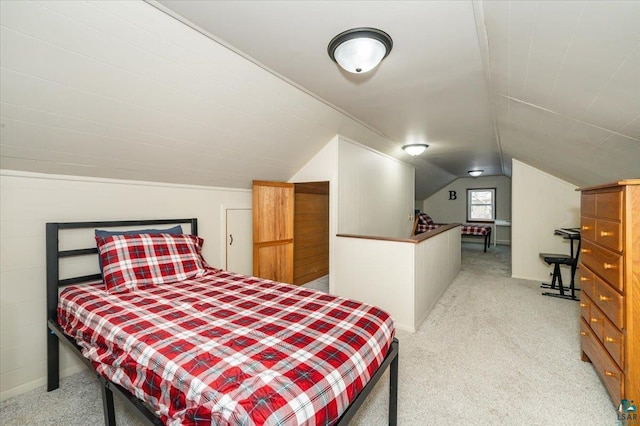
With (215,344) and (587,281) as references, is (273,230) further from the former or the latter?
(587,281)

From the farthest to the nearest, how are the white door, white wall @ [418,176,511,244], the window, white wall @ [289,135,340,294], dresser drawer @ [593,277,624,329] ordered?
1. the window
2. white wall @ [418,176,511,244]
3. white wall @ [289,135,340,294]
4. the white door
5. dresser drawer @ [593,277,624,329]

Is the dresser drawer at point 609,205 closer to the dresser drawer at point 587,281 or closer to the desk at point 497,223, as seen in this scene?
the dresser drawer at point 587,281

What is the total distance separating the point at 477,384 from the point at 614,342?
84 centimetres

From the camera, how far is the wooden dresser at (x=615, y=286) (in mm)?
1500

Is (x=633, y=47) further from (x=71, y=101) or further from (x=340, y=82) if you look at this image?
(x=71, y=101)

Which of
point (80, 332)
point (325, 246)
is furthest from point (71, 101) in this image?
point (325, 246)

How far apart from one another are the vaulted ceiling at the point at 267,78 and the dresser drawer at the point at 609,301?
1.03 m

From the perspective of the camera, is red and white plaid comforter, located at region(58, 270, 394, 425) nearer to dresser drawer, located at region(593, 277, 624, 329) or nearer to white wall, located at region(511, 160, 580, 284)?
dresser drawer, located at region(593, 277, 624, 329)

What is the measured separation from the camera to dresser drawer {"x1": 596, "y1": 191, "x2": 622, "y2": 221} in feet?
5.17

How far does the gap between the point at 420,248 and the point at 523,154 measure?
2.72m

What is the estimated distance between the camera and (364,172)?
4379mm

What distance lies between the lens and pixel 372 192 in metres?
4.66

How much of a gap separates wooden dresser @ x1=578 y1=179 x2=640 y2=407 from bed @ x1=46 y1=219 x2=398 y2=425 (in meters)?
1.25

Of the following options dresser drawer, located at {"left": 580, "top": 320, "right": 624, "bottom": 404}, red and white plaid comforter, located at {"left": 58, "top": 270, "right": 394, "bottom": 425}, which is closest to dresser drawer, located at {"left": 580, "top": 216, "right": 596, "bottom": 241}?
dresser drawer, located at {"left": 580, "top": 320, "right": 624, "bottom": 404}
